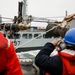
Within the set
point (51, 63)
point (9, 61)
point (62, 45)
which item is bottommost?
point (51, 63)

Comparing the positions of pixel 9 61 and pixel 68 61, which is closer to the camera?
pixel 9 61

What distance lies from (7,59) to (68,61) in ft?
2.76

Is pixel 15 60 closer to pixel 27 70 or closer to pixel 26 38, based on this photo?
pixel 27 70

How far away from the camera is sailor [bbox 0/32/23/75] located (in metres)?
3.21

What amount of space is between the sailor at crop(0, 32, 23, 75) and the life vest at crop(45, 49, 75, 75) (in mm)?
593

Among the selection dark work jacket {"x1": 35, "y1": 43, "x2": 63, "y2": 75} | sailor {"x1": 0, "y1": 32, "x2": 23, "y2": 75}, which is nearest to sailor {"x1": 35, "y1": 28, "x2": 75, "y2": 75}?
dark work jacket {"x1": 35, "y1": 43, "x2": 63, "y2": 75}

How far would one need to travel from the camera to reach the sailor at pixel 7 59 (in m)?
3.21

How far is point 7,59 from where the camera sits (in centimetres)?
331

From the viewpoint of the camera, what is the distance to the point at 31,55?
5750mm

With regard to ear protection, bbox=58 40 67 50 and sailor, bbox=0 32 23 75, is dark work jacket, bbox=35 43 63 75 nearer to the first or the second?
ear protection, bbox=58 40 67 50

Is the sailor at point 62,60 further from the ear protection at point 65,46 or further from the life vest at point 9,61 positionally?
the life vest at point 9,61

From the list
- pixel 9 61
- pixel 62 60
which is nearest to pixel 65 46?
pixel 62 60

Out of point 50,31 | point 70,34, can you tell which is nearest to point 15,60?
point 70,34

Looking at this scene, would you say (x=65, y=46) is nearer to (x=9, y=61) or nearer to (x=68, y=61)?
(x=68, y=61)
